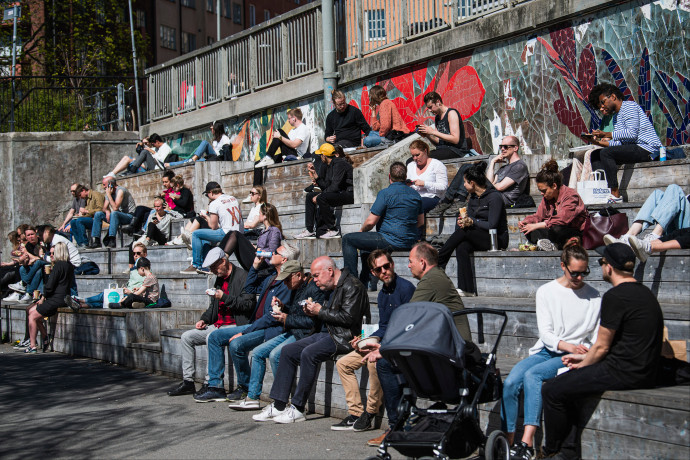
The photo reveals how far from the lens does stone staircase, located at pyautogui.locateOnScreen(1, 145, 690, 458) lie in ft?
20.2

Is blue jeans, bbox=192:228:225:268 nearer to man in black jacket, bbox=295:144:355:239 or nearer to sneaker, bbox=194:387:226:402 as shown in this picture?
man in black jacket, bbox=295:144:355:239

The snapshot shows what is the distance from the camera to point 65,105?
26.3m

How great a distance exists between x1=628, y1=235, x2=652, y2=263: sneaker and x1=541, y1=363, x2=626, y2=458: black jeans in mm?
1779

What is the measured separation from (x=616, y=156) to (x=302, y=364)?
429 cm

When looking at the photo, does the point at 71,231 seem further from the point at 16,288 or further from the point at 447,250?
the point at 447,250

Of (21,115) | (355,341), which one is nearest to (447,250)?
(355,341)

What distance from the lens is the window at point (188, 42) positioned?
59.2m

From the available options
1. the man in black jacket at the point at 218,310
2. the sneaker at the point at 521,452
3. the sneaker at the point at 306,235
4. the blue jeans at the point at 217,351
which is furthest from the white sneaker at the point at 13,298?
the sneaker at the point at 521,452

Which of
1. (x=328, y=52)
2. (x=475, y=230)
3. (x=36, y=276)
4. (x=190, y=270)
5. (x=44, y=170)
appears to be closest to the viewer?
(x=475, y=230)

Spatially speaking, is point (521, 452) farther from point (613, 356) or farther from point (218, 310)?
point (218, 310)

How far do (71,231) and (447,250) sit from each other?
39.5 feet

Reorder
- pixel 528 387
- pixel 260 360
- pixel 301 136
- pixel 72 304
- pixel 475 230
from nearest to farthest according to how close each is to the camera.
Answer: pixel 528 387 < pixel 260 360 < pixel 475 230 < pixel 72 304 < pixel 301 136

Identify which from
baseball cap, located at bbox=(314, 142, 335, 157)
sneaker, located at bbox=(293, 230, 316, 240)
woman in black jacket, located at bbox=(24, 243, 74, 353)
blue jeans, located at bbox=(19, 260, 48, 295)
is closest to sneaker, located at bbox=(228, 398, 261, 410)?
sneaker, located at bbox=(293, 230, 316, 240)

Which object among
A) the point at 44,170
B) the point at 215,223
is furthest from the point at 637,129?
the point at 44,170
